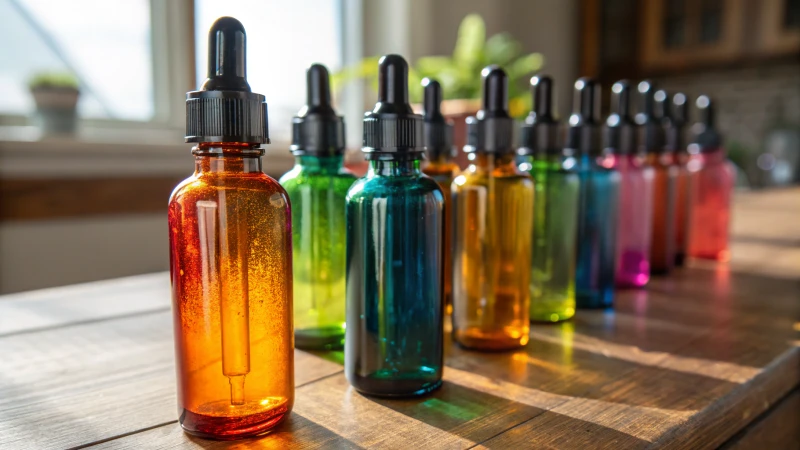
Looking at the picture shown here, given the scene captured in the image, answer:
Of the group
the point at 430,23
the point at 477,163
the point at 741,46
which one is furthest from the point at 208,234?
the point at 741,46

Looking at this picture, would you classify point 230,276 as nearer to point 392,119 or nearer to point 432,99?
point 392,119

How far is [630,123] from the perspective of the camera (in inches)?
25.7

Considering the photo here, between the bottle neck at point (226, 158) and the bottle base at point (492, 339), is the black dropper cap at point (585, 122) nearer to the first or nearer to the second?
the bottle base at point (492, 339)

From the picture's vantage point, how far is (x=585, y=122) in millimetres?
580

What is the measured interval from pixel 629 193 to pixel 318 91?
374mm

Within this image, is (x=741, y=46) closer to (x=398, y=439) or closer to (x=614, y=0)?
(x=614, y=0)

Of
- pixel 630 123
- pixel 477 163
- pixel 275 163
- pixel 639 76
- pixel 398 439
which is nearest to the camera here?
pixel 398 439

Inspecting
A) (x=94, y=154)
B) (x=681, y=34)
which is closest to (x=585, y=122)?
(x=94, y=154)

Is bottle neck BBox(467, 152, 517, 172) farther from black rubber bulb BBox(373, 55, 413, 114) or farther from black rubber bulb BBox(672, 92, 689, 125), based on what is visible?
black rubber bulb BBox(672, 92, 689, 125)

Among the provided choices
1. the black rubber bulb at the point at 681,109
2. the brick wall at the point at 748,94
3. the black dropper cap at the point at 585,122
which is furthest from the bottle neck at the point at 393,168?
the brick wall at the point at 748,94

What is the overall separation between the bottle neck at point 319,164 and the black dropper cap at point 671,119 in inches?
17.6

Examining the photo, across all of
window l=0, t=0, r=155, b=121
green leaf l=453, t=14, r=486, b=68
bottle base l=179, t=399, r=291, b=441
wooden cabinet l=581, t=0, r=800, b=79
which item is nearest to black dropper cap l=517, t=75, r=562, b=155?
bottle base l=179, t=399, r=291, b=441

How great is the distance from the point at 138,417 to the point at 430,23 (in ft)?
7.67

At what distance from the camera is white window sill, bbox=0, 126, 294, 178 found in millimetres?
1315
